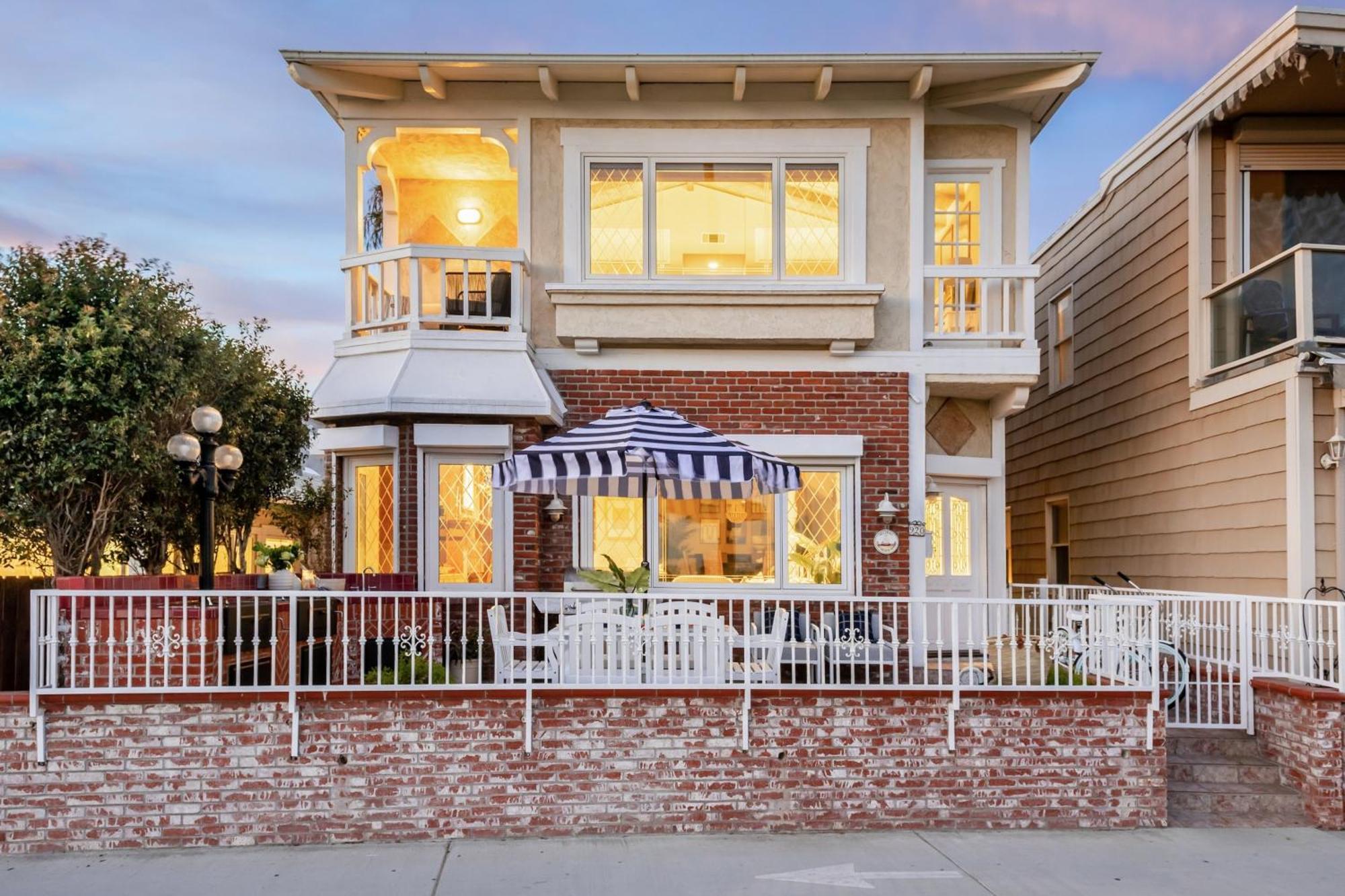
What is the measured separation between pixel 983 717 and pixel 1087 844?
1047mm

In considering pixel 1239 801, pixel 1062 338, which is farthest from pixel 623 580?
pixel 1062 338

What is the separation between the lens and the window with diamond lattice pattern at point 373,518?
34.6 ft

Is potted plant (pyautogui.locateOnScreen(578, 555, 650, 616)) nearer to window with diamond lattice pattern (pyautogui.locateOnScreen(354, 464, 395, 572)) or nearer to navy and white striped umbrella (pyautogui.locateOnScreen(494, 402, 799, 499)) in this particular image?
navy and white striped umbrella (pyautogui.locateOnScreen(494, 402, 799, 499))

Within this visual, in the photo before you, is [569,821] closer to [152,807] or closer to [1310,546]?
[152,807]

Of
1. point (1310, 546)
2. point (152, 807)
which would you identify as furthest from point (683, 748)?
point (1310, 546)

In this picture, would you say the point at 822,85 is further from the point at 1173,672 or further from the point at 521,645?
the point at 1173,672

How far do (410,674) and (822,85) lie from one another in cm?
684

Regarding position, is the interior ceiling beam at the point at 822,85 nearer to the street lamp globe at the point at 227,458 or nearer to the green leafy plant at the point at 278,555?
the street lamp globe at the point at 227,458

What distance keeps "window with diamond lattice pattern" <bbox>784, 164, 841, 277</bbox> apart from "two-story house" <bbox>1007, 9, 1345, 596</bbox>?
12.2ft

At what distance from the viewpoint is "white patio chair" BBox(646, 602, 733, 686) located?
746cm

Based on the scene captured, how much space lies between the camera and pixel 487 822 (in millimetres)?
7352

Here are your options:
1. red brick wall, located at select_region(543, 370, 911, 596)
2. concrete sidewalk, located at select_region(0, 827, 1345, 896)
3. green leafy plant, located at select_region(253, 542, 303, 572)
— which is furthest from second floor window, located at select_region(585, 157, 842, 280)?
concrete sidewalk, located at select_region(0, 827, 1345, 896)

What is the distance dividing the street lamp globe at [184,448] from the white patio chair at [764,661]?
431cm

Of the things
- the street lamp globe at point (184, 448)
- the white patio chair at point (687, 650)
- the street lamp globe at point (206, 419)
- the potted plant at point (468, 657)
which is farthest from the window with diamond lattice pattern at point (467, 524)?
the white patio chair at point (687, 650)
